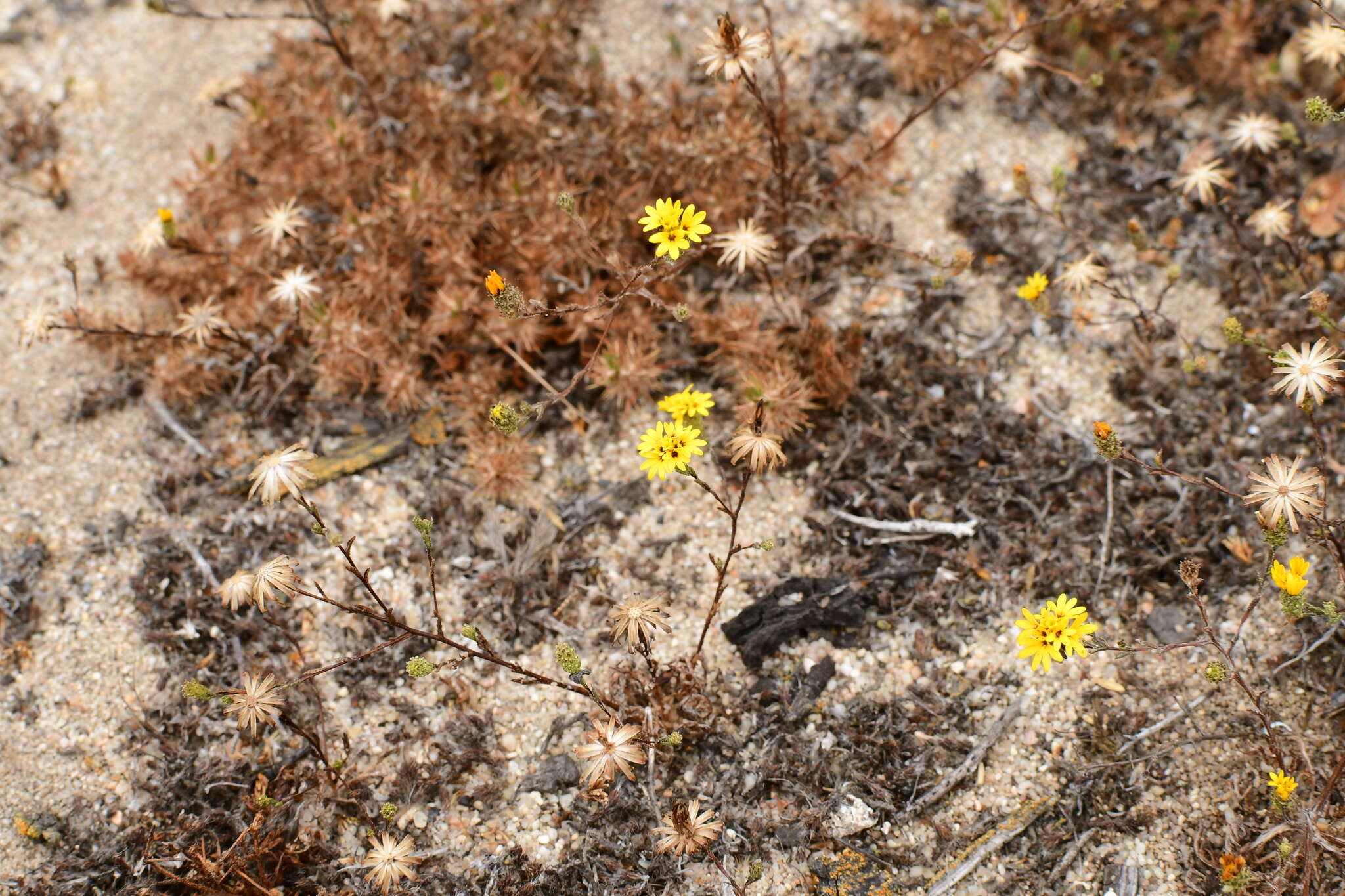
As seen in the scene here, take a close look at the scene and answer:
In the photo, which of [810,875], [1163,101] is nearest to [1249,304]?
[1163,101]

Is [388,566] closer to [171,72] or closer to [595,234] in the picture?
[595,234]

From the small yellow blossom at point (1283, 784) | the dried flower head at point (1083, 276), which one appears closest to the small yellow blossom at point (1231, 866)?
the small yellow blossom at point (1283, 784)

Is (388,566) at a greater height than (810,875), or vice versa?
(388,566)

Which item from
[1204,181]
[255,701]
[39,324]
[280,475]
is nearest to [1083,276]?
[1204,181]

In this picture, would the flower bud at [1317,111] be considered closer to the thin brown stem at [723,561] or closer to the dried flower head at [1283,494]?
the dried flower head at [1283,494]

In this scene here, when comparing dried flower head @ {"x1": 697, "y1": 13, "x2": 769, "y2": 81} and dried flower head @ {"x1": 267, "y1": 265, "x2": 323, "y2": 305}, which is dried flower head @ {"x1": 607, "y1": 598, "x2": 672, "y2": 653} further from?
dried flower head @ {"x1": 267, "y1": 265, "x2": 323, "y2": 305}

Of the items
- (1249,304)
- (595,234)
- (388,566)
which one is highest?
(595,234)
